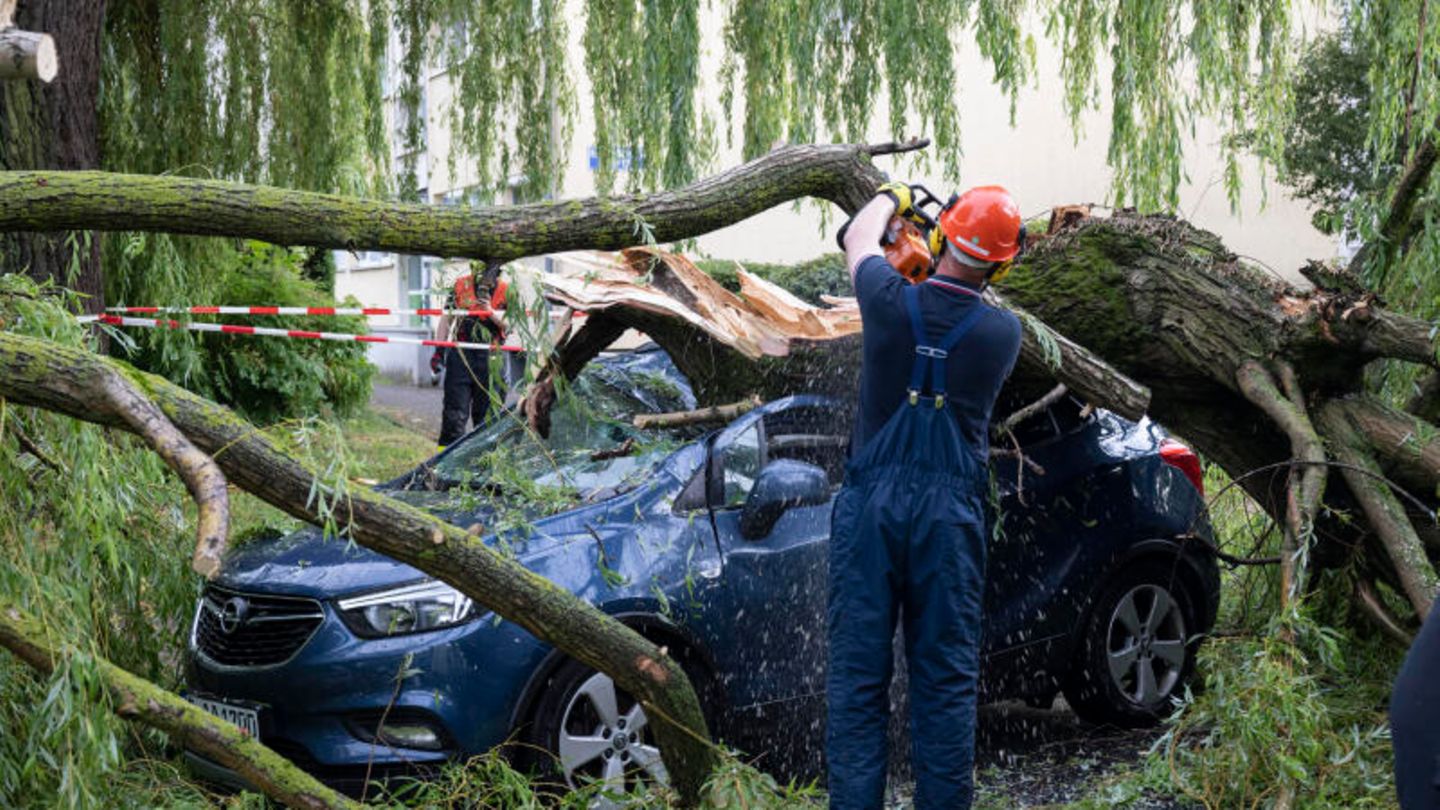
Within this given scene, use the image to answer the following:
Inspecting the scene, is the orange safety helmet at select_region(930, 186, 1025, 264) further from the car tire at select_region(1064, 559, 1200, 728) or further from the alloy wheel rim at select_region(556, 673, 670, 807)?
the car tire at select_region(1064, 559, 1200, 728)

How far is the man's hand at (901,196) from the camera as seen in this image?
15.6ft

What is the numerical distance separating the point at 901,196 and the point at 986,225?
448 millimetres

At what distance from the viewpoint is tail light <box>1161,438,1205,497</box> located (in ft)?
22.1

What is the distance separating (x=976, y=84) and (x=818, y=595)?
1345 cm

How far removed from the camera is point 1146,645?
257 inches

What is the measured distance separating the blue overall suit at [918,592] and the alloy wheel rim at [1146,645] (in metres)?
2.22

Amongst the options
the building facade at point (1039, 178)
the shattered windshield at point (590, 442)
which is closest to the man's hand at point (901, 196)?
the shattered windshield at point (590, 442)

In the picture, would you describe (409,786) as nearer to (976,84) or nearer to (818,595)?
(818,595)

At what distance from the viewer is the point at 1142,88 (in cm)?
749

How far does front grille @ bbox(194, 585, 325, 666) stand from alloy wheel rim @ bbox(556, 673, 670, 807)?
0.95 m

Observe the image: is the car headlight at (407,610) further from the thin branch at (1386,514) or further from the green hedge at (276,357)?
the green hedge at (276,357)

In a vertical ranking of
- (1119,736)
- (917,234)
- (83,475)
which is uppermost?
(917,234)

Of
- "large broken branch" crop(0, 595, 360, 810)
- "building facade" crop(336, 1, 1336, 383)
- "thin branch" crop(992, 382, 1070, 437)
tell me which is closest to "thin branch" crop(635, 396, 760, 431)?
"thin branch" crop(992, 382, 1070, 437)

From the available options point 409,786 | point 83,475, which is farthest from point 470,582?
point 83,475
